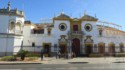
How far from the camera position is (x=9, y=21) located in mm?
42438

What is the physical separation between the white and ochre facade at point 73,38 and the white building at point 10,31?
9.42ft

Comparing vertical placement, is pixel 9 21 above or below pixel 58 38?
above

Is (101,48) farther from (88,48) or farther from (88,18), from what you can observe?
(88,18)

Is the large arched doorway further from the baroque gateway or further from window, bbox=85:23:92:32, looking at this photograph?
window, bbox=85:23:92:32

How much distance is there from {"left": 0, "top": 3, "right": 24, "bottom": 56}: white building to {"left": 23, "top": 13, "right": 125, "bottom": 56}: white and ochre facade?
2.87m

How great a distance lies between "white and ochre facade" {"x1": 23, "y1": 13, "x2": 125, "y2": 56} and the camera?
45.5 m

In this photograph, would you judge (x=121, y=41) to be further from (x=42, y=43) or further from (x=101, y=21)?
(x=42, y=43)

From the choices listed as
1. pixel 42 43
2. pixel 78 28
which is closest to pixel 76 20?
pixel 78 28

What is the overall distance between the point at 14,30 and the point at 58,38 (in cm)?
943

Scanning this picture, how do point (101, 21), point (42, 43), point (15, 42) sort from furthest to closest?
1. point (101, 21)
2. point (42, 43)
3. point (15, 42)

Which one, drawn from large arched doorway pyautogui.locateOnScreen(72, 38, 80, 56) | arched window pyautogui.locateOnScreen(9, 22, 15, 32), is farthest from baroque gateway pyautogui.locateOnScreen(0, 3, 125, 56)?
arched window pyautogui.locateOnScreen(9, 22, 15, 32)

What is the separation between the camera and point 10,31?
42469mm

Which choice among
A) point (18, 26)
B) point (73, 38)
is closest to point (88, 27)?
point (73, 38)

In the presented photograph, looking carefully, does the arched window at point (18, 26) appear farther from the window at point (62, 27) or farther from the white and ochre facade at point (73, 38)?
the window at point (62, 27)
